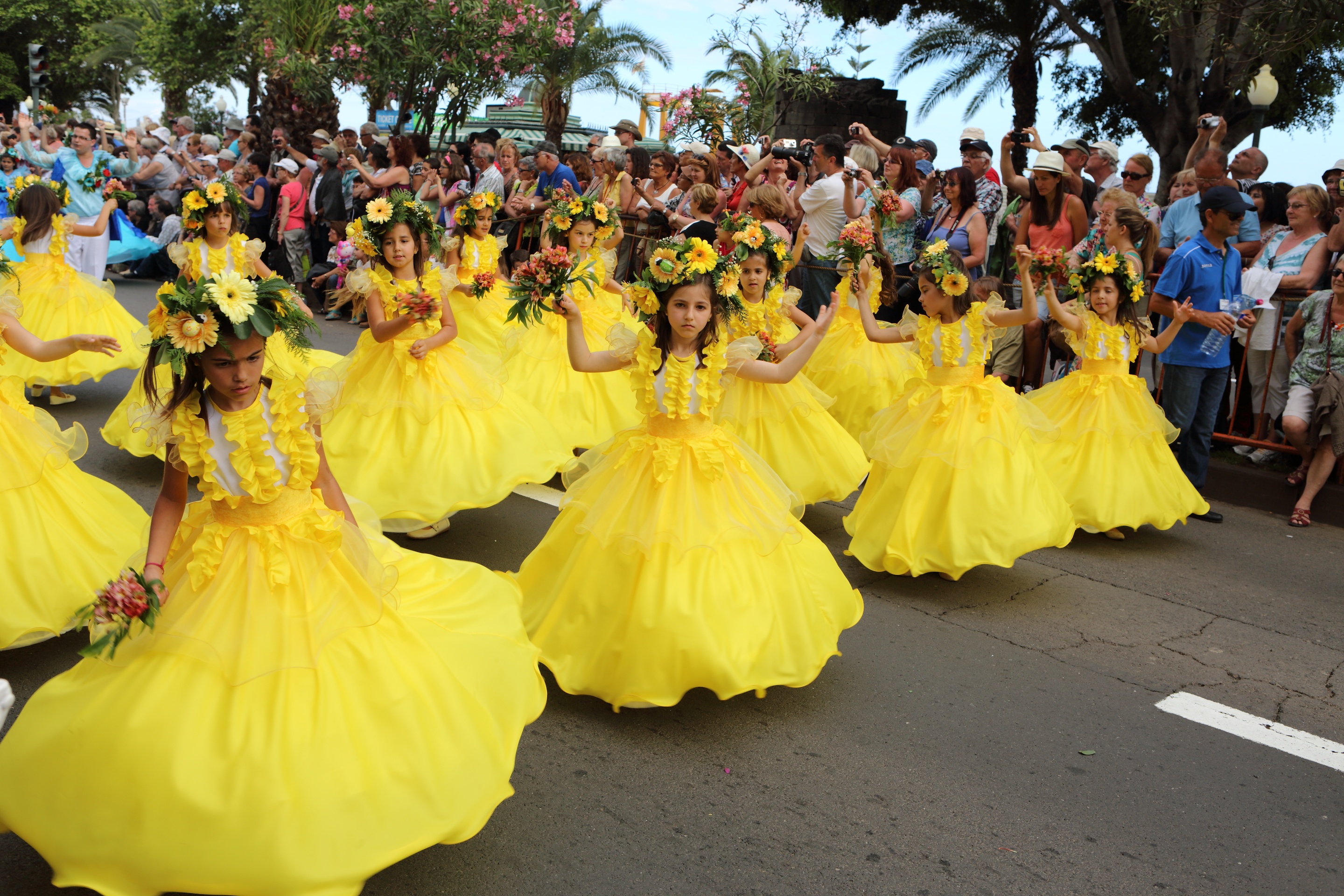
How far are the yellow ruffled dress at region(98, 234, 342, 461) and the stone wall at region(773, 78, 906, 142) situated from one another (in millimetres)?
12864

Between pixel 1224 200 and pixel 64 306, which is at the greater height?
pixel 1224 200

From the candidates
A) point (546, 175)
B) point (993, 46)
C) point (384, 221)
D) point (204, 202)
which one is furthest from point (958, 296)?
point (993, 46)

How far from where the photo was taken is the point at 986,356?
21.3 feet

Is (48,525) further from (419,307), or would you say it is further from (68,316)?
(68,316)

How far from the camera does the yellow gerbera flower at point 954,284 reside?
6469mm

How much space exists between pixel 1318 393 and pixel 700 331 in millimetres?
5540

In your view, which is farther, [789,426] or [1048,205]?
[1048,205]

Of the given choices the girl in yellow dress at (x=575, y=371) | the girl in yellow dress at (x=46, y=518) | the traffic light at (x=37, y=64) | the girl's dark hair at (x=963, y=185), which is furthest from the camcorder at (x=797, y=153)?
the traffic light at (x=37, y=64)

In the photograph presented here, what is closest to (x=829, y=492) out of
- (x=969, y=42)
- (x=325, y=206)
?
(x=325, y=206)

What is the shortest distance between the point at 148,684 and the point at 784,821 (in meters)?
2.18

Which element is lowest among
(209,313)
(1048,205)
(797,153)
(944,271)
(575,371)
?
(575,371)

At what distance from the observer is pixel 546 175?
13883 mm

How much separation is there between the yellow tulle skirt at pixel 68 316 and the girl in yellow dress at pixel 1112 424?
23.8ft

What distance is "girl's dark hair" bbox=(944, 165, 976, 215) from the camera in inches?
399
